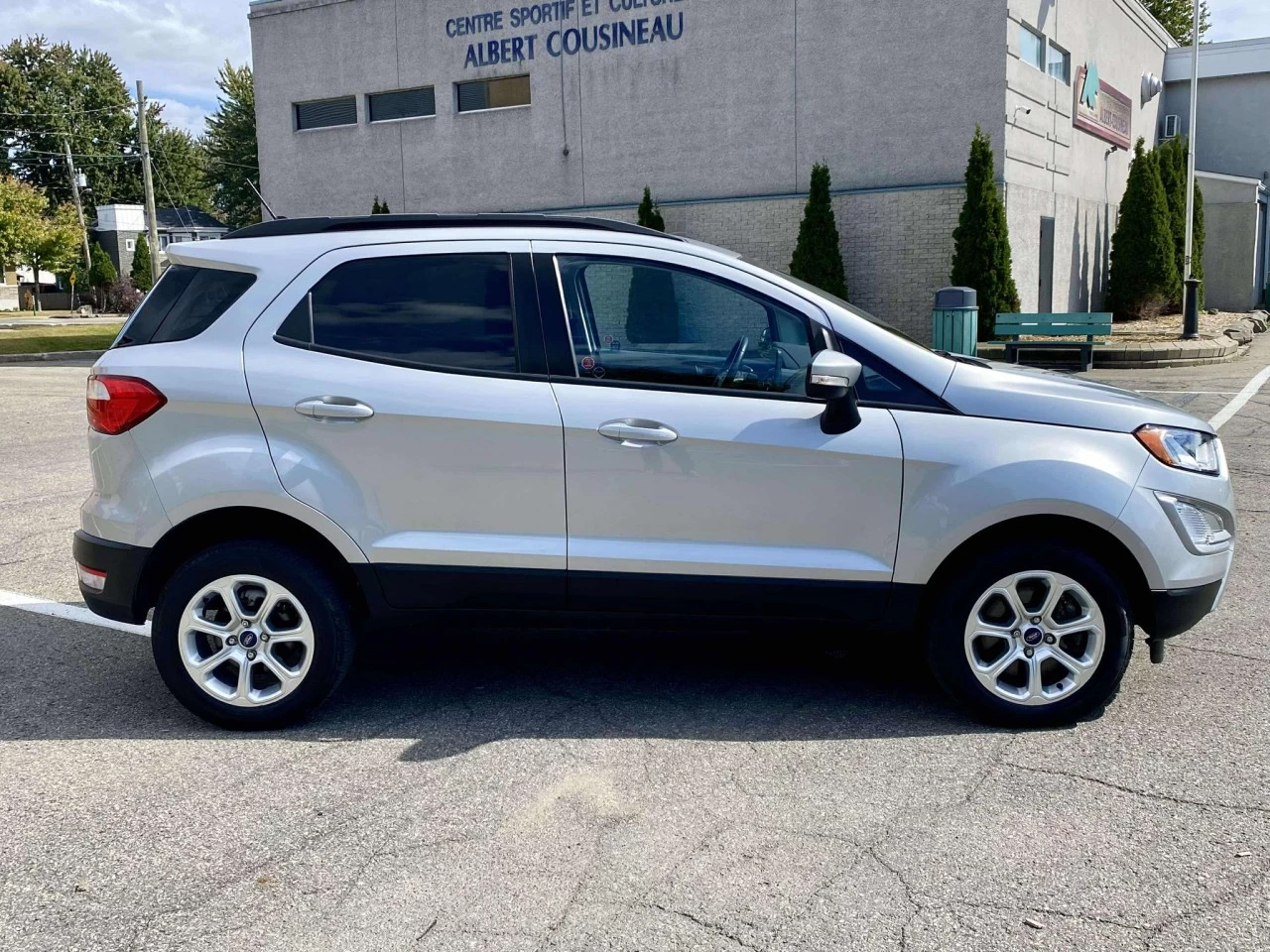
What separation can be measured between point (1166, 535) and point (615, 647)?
2419 millimetres

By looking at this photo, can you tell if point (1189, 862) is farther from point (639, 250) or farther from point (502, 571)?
point (639, 250)

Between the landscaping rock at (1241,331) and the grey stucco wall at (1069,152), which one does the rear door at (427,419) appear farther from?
the landscaping rock at (1241,331)

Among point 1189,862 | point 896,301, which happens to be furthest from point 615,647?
point 896,301

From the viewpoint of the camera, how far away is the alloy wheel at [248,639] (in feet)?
14.7

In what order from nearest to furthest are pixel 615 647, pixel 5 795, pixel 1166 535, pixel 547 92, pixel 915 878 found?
pixel 915 878, pixel 5 795, pixel 1166 535, pixel 615 647, pixel 547 92

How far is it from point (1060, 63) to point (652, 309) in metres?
22.8

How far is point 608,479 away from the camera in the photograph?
4.39 metres

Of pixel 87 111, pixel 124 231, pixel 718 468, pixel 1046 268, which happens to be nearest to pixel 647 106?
pixel 1046 268

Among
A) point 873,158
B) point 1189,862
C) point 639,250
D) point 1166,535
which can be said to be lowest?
point 1189,862

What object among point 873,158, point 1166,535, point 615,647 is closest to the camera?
Answer: point 1166,535

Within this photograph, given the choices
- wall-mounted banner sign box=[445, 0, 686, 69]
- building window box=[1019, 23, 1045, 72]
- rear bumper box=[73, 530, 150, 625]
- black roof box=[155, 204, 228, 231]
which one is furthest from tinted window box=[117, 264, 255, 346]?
black roof box=[155, 204, 228, 231]

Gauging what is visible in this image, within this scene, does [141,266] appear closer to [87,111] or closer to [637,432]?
[87,111]

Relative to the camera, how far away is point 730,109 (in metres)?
23.0

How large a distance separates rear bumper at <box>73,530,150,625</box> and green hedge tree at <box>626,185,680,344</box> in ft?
6.66
